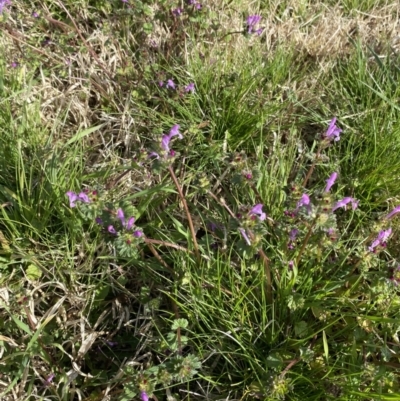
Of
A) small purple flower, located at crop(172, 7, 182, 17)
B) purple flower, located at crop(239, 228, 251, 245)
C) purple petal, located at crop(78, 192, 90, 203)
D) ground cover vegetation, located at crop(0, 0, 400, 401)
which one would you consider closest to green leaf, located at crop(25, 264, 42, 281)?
ground cover vegetation, located at crop(0, 0, 400, 401)

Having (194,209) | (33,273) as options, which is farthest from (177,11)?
(33,273)

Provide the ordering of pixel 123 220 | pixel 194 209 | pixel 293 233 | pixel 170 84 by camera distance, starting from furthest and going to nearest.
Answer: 1. pixel 170 84
2. pixel 194 209
3. pixel 293 233
4. pixel 123 220

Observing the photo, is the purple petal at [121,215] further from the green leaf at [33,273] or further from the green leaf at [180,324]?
the green leaf at [33,273]

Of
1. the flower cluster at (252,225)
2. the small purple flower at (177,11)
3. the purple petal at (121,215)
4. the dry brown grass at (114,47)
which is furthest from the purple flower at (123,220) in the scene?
the small purple flower at (177,11)

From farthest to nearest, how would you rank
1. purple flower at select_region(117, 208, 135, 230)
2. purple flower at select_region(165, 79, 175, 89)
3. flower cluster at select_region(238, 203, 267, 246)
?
purple flower at select_region(165, 79, 175, 89) < purple flower at select_region(117, 208, 135, 230) < flower cluster at select_region(238, 203, 267, 246)

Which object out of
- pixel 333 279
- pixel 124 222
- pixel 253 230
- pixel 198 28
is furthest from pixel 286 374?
pixel 198 28

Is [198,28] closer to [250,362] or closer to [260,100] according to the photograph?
[260,100]

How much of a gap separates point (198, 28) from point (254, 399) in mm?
1994

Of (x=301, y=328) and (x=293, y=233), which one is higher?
(x=293, y=233)

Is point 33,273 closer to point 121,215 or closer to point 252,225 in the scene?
point 121,215

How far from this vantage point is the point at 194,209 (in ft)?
7.02

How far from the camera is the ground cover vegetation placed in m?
1.72

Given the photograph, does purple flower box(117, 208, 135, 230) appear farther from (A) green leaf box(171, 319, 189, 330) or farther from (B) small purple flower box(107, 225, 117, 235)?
(A) green leaf box(171, 319, 189, 330)

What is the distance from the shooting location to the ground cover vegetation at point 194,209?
1.72 m
